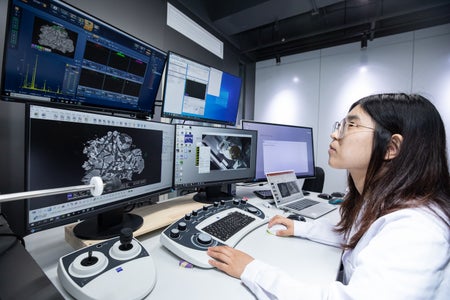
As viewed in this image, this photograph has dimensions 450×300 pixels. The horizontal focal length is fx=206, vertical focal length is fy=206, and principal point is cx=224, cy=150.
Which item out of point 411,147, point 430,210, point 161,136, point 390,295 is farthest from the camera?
point 161,136

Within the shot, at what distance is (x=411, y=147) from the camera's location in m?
0.70

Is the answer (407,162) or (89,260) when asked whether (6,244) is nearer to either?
(89,260)

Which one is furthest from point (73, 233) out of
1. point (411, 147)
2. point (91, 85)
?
point (411, 147)

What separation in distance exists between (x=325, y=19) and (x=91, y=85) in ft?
11.8

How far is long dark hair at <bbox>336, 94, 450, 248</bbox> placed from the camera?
0.67m

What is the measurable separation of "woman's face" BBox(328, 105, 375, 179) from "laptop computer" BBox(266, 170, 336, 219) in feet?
1.42

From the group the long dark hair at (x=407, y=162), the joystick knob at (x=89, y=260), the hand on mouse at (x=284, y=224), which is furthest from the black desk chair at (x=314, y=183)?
the joystick knob at (x=89, y=260)

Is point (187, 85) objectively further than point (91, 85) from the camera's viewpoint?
Yes

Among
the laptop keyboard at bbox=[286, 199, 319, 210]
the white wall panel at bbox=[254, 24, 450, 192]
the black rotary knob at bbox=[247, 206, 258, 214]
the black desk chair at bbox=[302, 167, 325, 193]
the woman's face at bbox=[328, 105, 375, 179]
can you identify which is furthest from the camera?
→ the white wall panel at bbox=[254, 24, 450, 192]

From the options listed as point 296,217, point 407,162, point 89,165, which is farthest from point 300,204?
point 89,165

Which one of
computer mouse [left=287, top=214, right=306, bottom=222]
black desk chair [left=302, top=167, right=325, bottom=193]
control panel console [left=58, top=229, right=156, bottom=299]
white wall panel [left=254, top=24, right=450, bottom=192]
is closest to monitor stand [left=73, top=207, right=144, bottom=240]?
control panel console [left=58, top=229, right=156, bottom=299]

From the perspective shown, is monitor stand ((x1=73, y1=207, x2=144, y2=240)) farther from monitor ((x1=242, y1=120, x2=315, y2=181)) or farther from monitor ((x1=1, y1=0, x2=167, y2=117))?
monitor ((x1=242, y1=120, x2=315, y2=181))

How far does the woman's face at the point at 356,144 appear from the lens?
0.81m

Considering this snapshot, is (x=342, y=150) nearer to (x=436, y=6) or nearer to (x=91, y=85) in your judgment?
(x=91, y=85)
